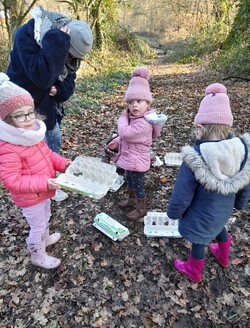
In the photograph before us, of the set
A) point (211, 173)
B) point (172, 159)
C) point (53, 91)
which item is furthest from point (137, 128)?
point (172, 159)

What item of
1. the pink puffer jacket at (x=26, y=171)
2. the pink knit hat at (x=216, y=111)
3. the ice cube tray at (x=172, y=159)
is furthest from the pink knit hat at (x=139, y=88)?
the ice cube tray at (x=172, y=159)

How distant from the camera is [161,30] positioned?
25688 millimetres

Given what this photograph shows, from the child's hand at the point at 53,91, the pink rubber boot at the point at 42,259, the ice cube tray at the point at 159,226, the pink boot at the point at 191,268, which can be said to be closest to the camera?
the pink boot at the point at 191,268

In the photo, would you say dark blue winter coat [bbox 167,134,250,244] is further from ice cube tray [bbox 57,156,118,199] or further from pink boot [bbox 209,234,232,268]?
ice cube tray [bbox 57,156,118,199]

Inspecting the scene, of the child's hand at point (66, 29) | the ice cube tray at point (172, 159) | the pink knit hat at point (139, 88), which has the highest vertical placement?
the child's hand at point (66, 29)

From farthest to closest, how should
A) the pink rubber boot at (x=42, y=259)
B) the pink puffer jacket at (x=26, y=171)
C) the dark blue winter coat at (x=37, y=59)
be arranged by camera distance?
the pink rubber boot at (x=42, y=259) < the dark blue winter coat at (x=37, y=59) < the pink puffer jacket at (x=26, y=171)

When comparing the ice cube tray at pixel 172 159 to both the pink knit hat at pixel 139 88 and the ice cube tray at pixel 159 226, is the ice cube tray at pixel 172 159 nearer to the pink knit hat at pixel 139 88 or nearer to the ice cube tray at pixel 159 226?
the ice cube tray at pixel 159 226

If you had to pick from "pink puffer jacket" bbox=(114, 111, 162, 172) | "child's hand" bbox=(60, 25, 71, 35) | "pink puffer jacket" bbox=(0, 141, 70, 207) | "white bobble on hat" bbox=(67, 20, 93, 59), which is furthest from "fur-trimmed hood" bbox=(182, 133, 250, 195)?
"child's hand" bbox=(60, 25, 71, 35)

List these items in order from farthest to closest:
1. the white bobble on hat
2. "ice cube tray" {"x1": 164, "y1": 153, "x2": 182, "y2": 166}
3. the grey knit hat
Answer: "ice cube tray" {"x1": 164, "y1": 153, "x2": 182, "y2": 166} → the white bobble on hat → the grey knit hat

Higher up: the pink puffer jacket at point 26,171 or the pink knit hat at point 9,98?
the pink knit hat at point 9,98

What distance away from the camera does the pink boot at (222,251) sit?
10.6 ft

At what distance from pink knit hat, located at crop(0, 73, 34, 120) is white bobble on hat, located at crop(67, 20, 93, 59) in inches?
35.4

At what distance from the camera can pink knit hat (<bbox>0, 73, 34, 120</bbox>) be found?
2.38 metres

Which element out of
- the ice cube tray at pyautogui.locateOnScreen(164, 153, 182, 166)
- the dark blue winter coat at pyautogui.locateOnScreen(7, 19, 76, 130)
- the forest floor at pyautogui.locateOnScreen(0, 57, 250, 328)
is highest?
the dark blue winter coat at pyautogui.locateOnScreen(7, 19, 76, 130)
